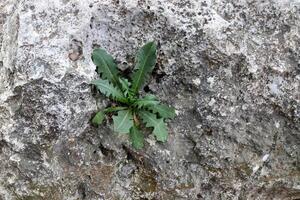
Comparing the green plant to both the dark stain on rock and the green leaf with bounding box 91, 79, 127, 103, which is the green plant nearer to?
the green leaf with bounding box 91, 79, 127, 103

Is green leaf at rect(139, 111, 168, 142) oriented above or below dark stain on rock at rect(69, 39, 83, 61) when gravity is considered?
below

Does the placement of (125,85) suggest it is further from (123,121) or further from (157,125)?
(157,125)

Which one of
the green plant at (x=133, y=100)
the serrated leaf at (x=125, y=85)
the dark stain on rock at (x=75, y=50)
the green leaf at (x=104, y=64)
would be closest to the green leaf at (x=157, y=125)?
the green plant at (x=133, y=100)

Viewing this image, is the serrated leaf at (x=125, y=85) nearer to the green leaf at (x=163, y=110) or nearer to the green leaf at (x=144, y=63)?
the green leaf at (x=144, y=63)

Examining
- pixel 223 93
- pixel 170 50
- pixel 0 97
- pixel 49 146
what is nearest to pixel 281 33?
pixel 223 93

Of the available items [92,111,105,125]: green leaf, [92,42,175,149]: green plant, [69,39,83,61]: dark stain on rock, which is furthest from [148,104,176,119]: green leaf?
[69,39,83,61]: dark stain on rock

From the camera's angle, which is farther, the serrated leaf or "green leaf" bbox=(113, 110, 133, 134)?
the serrated leaf
